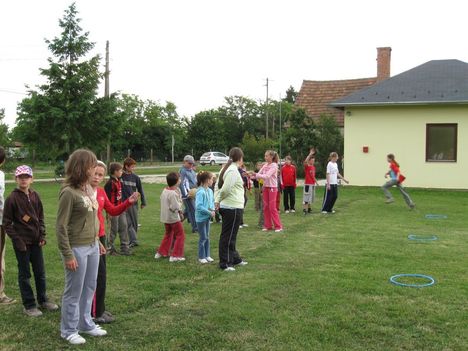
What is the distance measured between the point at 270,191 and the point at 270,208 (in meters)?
0.37

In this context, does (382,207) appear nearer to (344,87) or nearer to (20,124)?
(344,87)

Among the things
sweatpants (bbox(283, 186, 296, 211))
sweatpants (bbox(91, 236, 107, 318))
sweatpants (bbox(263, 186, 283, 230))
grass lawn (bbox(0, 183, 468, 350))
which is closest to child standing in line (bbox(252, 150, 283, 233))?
sweatpants (bbox(263, 186, 283, 230))

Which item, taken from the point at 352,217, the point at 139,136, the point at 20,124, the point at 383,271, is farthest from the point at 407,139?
the point at 139,136

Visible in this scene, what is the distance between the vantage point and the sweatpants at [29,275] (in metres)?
5.33

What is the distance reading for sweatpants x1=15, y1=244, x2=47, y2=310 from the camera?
17.5 ft

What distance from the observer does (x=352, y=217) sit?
13195mm

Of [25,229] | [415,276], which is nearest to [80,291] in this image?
[25,229]

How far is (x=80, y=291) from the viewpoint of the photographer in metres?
4.58

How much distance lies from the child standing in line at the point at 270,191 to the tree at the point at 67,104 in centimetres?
2054

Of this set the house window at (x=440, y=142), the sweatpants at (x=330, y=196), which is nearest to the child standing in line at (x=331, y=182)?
the sweatpants at (x=330, y=196)

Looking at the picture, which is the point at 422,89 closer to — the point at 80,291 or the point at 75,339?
the point at 80,291

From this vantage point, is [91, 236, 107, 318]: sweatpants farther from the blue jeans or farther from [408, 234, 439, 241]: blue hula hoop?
[408, 234, 439, 241]: blue hula hoop

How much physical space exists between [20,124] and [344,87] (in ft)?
68.7

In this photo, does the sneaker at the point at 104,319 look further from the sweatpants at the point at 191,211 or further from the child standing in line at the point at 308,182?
the child standing in line at the point at 308,182
